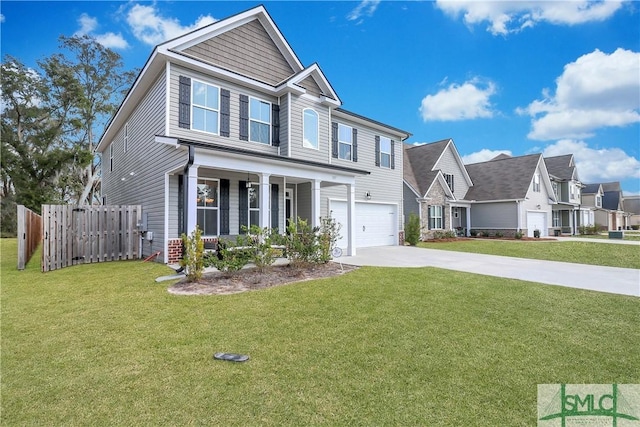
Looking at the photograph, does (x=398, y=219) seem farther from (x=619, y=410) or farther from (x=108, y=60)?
(x=108, y=60)

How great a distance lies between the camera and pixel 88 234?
10.0 metres

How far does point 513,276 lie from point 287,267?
6.04m

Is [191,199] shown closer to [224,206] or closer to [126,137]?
[224,206]

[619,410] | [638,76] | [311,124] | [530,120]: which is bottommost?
[619,410]

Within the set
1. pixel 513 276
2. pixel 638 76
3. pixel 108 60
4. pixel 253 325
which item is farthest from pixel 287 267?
pixel 108 60

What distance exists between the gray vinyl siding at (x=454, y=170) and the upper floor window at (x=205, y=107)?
17.2 metres

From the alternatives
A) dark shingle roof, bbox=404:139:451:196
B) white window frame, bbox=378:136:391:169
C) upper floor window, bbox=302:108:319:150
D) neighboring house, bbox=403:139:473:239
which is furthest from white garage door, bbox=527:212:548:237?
upper floor window, bbox=302:108:319:150

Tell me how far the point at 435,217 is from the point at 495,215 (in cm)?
697

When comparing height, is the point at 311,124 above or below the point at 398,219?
above

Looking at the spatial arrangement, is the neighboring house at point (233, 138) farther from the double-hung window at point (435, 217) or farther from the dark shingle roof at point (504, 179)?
the dark shingle roof at point (504, 179)

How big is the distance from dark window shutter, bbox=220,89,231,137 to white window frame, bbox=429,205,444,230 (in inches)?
612

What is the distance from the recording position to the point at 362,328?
434cm

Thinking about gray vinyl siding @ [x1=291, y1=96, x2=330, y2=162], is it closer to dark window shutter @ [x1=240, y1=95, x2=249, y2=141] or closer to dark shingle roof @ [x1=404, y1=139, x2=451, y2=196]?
dark window shutter @ [x1=240, y1=95, x2=249, y2=141]

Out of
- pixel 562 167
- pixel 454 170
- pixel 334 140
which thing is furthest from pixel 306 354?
pixel 562 167
